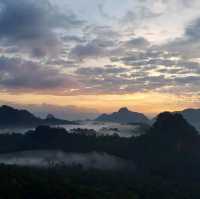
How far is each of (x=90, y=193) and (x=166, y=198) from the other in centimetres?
3905

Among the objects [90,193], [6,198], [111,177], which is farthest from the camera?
[111,177]

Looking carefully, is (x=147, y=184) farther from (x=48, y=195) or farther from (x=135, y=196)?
(x=48, y=195)

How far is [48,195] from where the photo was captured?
13725cm

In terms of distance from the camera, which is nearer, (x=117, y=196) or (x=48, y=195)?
(x=48, y=195)

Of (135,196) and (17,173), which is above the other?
(17,173)

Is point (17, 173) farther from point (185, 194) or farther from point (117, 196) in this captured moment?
point (185, 194)

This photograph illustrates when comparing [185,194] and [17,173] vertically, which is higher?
[17,173]

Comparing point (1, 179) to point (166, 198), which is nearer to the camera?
point (1, 179)

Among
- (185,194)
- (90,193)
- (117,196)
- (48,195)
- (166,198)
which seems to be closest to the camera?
(48,195)

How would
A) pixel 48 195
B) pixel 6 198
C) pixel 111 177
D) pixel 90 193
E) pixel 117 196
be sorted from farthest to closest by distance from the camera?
pixel 111 177, pixel 117 196, pixel 90 193, pixel 48 195, pixel 6 198

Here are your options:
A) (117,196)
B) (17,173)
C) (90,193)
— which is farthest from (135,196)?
(17,173)

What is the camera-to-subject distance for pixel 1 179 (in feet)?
460

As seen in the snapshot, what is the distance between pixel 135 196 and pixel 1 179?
171 feet

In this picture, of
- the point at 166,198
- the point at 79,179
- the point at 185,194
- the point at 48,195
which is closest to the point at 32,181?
the point at 48,195
